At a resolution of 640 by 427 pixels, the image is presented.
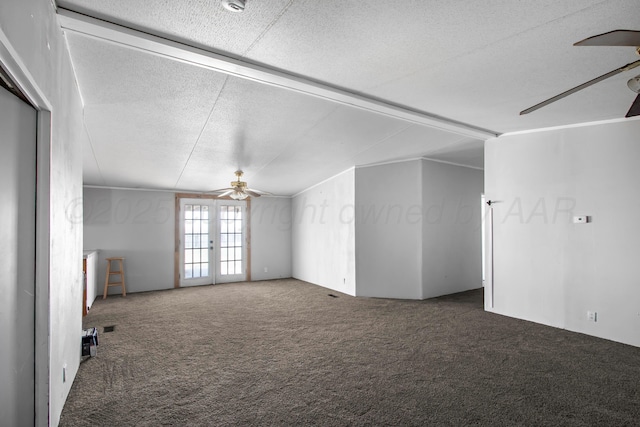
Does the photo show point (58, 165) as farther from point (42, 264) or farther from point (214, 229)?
point (214, 229)

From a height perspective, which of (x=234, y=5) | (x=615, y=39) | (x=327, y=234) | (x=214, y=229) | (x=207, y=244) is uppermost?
(x=234, y=5)

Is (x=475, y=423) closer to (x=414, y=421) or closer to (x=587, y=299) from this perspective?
(x=414, y=421)

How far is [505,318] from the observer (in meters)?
4.71

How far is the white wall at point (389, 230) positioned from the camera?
6188 millimetres

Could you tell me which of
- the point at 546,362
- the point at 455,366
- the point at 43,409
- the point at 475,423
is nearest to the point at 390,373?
the point at 455,366

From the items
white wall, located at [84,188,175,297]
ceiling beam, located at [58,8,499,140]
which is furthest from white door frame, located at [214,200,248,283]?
ceiling beam, located at [58,8,499,140]

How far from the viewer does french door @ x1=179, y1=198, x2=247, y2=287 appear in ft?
25.8

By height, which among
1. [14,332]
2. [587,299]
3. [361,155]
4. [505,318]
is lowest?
[505,318]

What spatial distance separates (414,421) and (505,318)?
10.3ft

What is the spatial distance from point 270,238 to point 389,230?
366 centimetres

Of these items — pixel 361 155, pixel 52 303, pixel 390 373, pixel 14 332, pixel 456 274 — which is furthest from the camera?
pixel 456 274

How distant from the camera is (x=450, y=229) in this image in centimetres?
654

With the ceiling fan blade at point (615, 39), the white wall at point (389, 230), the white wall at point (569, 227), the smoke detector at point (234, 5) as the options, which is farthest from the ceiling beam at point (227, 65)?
the white wall at point (389, 230)

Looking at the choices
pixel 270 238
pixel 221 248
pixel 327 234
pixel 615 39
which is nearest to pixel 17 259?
pixel 615 39
